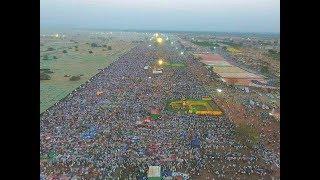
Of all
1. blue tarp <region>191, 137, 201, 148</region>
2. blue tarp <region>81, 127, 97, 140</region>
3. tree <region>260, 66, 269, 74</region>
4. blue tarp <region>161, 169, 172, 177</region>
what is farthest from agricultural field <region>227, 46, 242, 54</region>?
blue tarp <region>161, 169, 172, 177</region>

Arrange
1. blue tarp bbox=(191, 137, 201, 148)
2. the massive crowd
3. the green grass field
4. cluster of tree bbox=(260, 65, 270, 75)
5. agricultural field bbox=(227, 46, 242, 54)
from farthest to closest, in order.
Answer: agricultural field bbox=(227, 46, 242, 54), cluster of tree bbox=(260, 65, 270, 75), the green grass field, blue tarp bbox=(191, 137, 201, 148), the massive crowd

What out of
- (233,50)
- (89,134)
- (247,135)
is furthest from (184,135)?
(233,50)

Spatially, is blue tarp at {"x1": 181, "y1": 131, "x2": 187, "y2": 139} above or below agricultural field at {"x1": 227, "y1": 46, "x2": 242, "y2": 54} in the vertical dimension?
below

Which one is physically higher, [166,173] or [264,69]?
[264,69]

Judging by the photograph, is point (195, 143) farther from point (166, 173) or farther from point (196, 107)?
point (196, 107)

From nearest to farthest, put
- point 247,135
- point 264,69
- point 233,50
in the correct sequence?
point 247,135 < point 264,69 < point 233,50

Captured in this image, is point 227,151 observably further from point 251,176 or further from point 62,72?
point 62,72

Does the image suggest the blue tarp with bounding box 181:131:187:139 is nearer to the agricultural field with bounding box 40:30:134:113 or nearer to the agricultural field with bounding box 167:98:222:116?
the agricultural field with bounding box 167:98:222:116

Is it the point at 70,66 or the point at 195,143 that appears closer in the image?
the point at 195,143
